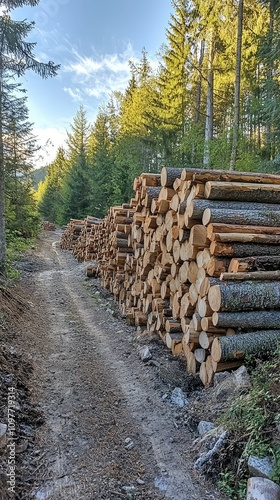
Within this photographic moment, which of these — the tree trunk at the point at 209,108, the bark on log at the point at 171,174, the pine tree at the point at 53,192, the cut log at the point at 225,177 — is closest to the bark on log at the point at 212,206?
the cut log at the point at 225,177

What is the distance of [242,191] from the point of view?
486cm

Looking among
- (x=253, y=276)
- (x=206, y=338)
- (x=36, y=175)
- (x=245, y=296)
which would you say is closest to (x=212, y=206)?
(x=253, y=276)

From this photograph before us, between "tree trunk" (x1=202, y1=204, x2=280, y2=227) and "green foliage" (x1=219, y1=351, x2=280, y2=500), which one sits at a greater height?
"tree trunk" (x1=202, y1=204, x2=280, y2=227)

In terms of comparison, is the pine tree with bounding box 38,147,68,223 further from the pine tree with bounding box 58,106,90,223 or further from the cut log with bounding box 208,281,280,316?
the cut log with bounding box 208,281,280,316

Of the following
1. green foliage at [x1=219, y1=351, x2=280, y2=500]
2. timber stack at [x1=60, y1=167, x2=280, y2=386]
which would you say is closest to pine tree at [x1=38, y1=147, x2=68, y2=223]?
timber stack at [x1=60, y1=167, x2=280, y2=386]

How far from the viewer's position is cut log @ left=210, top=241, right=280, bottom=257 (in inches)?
167

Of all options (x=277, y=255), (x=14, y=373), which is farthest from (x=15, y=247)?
(x=277, y=255)

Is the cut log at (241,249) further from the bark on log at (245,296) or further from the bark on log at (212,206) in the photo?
the bark on log at (212,206)

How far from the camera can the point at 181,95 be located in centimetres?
1831

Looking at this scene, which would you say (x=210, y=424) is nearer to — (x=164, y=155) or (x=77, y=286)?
(x=77, y=286)

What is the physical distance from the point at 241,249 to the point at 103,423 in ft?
8.60

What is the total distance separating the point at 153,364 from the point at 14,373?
1933mm

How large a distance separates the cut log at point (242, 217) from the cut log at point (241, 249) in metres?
0.35

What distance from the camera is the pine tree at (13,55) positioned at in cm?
945
